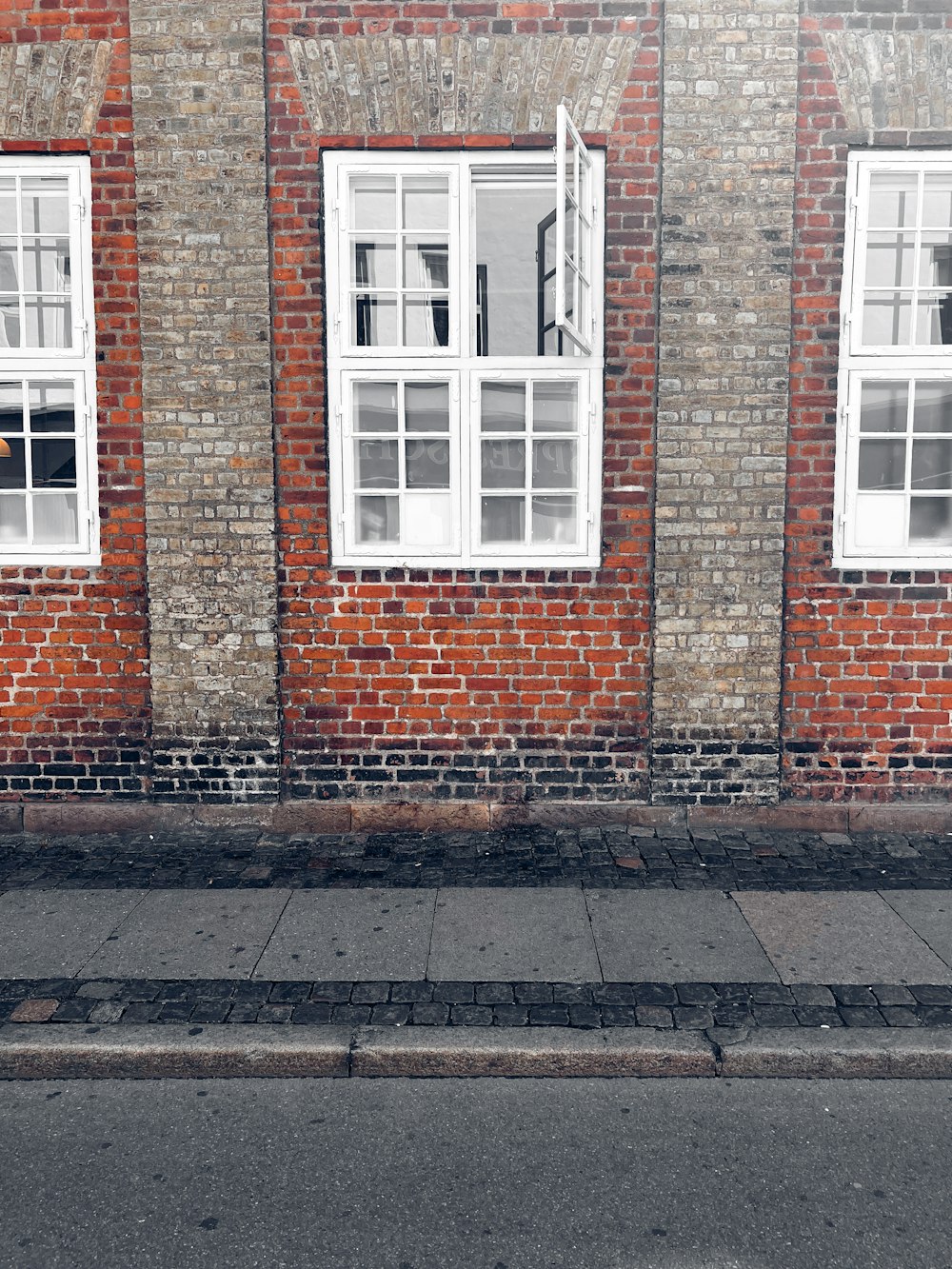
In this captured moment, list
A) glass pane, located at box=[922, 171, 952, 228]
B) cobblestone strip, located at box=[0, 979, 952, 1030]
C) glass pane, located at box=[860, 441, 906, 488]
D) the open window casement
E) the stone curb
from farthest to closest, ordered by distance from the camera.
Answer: glass pane, located at box=[860, 441, 906, 488] → glass pane, located at box=[922, 171, 952, 228] → the open window casement → cobblestone strip, located at box=[0, 979, 952, 1030] → the stone curb

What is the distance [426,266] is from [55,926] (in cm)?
449

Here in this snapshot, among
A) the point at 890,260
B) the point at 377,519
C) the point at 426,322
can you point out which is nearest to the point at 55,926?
the point at 377,519

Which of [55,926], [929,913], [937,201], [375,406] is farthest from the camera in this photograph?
[375,406]

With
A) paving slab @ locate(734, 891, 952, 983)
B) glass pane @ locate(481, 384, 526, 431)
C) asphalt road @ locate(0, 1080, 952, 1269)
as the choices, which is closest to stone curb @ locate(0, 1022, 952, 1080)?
asphalt road @ locate(0, 1080, 952, 1269)

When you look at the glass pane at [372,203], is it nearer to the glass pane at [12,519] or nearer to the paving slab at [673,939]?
the glass pane at [12,519]

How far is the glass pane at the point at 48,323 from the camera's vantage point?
21.9 feet

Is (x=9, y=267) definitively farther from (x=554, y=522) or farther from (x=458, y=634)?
(x=554, y=522)

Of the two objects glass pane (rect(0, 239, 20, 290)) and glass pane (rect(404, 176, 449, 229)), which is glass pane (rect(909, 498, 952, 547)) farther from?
glass pane (rect(0, 239, 20, 290))

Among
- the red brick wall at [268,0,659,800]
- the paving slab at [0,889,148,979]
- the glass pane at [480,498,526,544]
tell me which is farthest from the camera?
the glass pane at [480,498,526,544]

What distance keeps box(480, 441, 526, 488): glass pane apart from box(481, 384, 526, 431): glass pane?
0.10m

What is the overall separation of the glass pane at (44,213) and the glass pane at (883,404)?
528 cm

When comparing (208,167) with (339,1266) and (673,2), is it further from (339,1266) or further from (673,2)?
(339,1266)

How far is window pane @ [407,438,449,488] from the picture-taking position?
22.0 feet

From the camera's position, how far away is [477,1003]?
14.7ft
